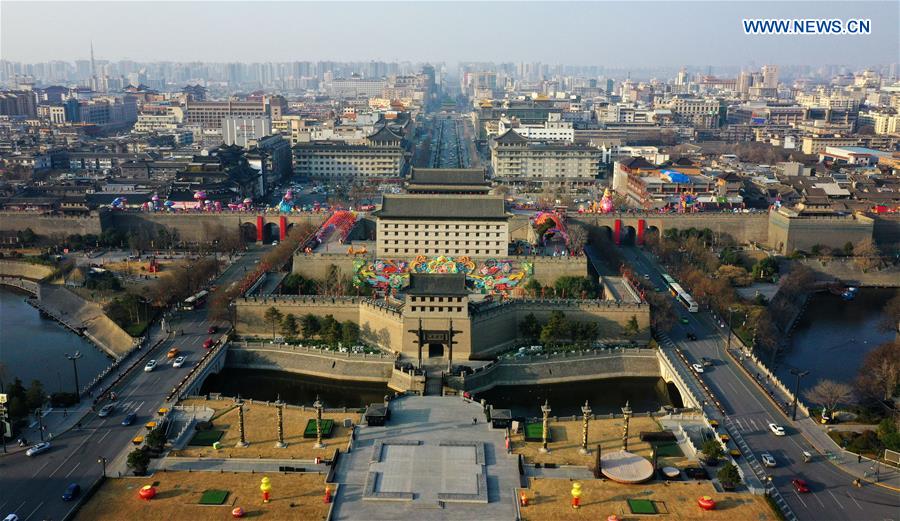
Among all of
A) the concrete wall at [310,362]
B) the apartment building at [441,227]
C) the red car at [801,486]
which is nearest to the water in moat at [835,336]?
the red car at [801,486]

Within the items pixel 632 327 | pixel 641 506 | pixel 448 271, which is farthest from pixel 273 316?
pixel 641 506

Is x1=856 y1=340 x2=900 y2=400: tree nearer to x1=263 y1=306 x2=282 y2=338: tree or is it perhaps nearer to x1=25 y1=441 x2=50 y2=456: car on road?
x1=263 y1=306 x2=282 y2=338: tree

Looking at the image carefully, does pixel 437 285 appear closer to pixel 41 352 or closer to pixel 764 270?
pixel 41 352

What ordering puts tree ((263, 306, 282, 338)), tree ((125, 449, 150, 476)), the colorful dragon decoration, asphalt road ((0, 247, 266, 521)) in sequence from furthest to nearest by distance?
1. the colorful dragon decoration
2. tree ((263, 306, 282, 338))
3. tree ((125, 449, 150, 476))
4. asphalt road ((0, 247, 266, 521))

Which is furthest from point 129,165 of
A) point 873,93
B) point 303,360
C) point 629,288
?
point 873,93

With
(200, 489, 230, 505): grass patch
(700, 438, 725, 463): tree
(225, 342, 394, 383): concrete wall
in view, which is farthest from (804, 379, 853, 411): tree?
(200, 489, 230, 505): grass patch

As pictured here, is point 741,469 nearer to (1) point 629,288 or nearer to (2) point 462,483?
(2) point 462,483

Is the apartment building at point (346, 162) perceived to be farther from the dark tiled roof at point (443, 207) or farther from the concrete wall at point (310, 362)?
the concrete wall at point (310, 362)
